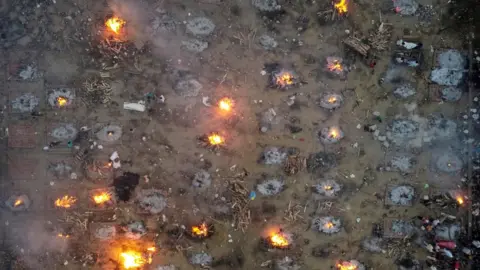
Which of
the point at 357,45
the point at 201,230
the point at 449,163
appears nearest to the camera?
the point at 357,45

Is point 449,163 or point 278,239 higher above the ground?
point 449,163

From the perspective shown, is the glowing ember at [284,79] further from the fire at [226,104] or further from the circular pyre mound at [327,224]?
the circular pyre mound at [327,224]

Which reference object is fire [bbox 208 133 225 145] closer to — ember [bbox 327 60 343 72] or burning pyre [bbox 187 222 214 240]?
burning pyre [bbox 187 222 214 240]

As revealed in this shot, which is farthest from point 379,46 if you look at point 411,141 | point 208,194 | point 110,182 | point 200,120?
point 110,182

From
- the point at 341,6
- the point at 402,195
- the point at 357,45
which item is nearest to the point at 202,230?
the point at 402,195

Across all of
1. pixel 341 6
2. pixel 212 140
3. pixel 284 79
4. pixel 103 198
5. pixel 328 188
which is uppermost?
pixel 341 6

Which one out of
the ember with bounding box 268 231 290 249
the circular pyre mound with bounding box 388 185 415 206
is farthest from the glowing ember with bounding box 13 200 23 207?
the circular pyre mound with bounding box 388 185 415 206

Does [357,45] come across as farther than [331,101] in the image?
No

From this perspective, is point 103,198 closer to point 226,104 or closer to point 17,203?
point 17,203
